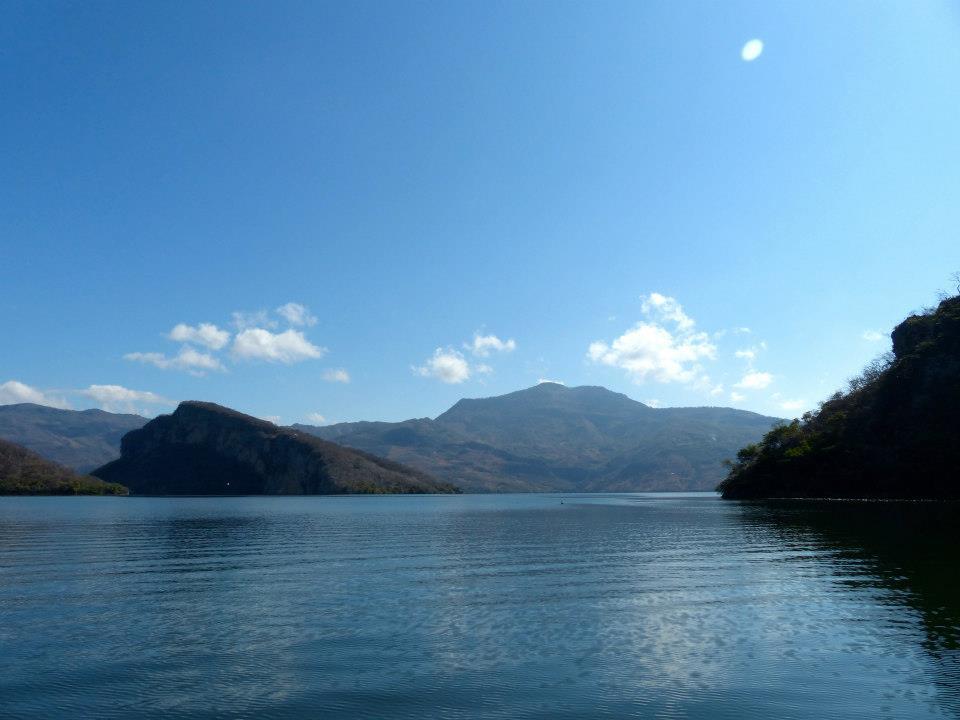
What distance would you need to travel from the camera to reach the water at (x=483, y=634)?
21469mm

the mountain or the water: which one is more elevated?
the mountain

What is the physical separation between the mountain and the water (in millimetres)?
111807

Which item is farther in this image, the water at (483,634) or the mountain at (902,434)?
the mountain at (902,434)

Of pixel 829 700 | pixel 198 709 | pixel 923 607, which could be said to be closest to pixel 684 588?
pixel 923 607

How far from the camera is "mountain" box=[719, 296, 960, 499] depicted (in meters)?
156

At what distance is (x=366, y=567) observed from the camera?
2076 inches

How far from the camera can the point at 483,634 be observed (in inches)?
1190

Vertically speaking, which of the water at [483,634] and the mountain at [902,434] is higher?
the mountain at [902,434]

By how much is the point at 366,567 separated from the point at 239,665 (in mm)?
27620

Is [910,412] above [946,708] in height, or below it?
above

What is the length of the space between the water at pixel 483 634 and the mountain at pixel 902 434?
11181 centimetres

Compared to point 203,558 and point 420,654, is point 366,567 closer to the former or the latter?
point 203,558

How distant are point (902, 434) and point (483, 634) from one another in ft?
573

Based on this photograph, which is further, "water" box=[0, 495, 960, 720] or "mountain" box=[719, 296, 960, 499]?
"mountain" box=[719, 296, 960, 499]
